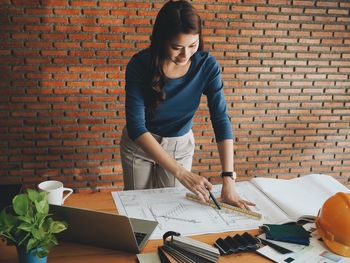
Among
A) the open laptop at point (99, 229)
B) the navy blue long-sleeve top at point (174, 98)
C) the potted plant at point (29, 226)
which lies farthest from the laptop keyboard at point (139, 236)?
the navy blue long-sleeve top at point (174, 98)

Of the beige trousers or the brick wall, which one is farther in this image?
the brick wall

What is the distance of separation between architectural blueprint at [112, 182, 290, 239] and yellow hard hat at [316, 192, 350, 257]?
0.20 meters

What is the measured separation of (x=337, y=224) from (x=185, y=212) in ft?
1.84

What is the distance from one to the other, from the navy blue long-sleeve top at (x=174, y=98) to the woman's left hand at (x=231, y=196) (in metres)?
0.29

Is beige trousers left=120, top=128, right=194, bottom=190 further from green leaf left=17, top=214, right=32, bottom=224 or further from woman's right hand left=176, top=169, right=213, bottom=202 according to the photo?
green leaf left=17, top=214, right=32, bottom=224

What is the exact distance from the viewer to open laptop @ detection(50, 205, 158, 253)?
1.23 metres

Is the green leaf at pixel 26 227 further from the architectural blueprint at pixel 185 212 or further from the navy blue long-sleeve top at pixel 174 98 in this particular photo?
the navy blue long-sleeve top at pixel 174 98

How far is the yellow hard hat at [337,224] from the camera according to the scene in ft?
4.38

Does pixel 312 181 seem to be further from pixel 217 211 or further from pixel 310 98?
pixel 310 98

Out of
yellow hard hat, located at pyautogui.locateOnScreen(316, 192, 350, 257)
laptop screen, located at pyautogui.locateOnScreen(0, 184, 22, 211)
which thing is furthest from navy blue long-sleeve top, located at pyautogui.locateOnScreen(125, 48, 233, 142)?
yellow hard hat, located at pyautogui.locateOnScreen(316, 192, 350, 257)

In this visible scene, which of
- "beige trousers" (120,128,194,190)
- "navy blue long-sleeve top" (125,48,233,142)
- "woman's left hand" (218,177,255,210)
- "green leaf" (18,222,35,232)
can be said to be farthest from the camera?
"beige trousers" (120,128,194,190)

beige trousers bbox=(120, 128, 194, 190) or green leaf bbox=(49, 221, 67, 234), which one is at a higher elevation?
green leaf bbox=(49, 221, 67, 234)

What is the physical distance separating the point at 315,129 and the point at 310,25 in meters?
0.98

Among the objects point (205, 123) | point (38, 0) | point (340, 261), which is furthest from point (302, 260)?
point (38, 0)
